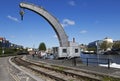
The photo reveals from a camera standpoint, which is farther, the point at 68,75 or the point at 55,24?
the point at 55,24

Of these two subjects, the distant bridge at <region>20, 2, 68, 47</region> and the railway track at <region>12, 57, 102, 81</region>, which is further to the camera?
the distant bridge at <region>20, 2, 68, 47</region>

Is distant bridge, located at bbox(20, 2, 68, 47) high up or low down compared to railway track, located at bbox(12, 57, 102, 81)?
up

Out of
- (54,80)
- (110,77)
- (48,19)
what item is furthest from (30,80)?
(48,19)

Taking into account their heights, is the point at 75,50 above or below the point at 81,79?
above

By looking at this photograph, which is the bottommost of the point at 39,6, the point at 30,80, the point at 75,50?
the point at 30,80

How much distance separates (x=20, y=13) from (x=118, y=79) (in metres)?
43.3

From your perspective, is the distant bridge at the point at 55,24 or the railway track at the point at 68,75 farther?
the distant bridge at the point at 55,24

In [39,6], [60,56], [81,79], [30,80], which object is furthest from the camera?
[39,6]

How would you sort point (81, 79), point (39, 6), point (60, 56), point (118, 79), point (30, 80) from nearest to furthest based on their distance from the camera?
point (118, 79)
point (81, 79)
point (30, 80)
point (60, 56)
point (39, 6)

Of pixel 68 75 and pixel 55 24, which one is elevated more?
pixel 55 24

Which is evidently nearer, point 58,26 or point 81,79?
point 81,79

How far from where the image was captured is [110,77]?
60.2ft

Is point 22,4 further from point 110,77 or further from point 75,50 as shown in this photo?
point 110,77

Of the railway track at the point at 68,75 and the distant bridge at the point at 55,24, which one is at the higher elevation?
the distant bridge at the point at 55,24
